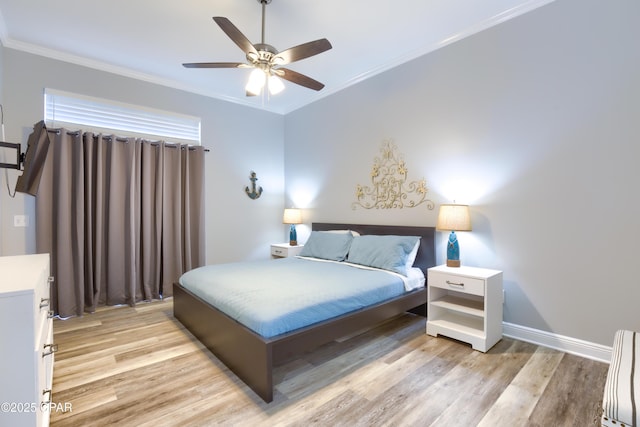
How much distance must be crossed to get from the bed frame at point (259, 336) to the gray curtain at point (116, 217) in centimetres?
93

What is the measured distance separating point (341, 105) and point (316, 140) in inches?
25.8

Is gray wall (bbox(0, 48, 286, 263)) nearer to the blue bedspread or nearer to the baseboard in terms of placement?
the blue bedspread

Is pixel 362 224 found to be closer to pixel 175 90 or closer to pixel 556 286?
pixel 556 286

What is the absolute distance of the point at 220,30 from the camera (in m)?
2.80

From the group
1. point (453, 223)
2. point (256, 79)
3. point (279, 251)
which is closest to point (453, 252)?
point (453, 223)

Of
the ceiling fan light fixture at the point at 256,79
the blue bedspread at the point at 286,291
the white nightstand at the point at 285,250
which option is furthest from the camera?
the white nightstand at the point at 285,250

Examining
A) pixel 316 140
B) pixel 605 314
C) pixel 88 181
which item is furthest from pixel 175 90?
pixel 605 314

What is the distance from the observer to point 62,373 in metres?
2.08

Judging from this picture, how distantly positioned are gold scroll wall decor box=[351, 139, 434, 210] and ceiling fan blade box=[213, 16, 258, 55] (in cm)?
199

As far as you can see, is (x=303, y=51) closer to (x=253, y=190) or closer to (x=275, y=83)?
(x=275, y=83)

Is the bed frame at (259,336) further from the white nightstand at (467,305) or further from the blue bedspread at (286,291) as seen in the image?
the white nightstand at (467,305)

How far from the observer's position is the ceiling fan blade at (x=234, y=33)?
1805 millimetres

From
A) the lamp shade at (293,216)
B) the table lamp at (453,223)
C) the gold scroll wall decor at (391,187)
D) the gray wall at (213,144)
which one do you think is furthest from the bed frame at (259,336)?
the lamp shade at (293,216)

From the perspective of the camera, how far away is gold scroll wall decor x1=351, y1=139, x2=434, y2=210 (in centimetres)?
334
